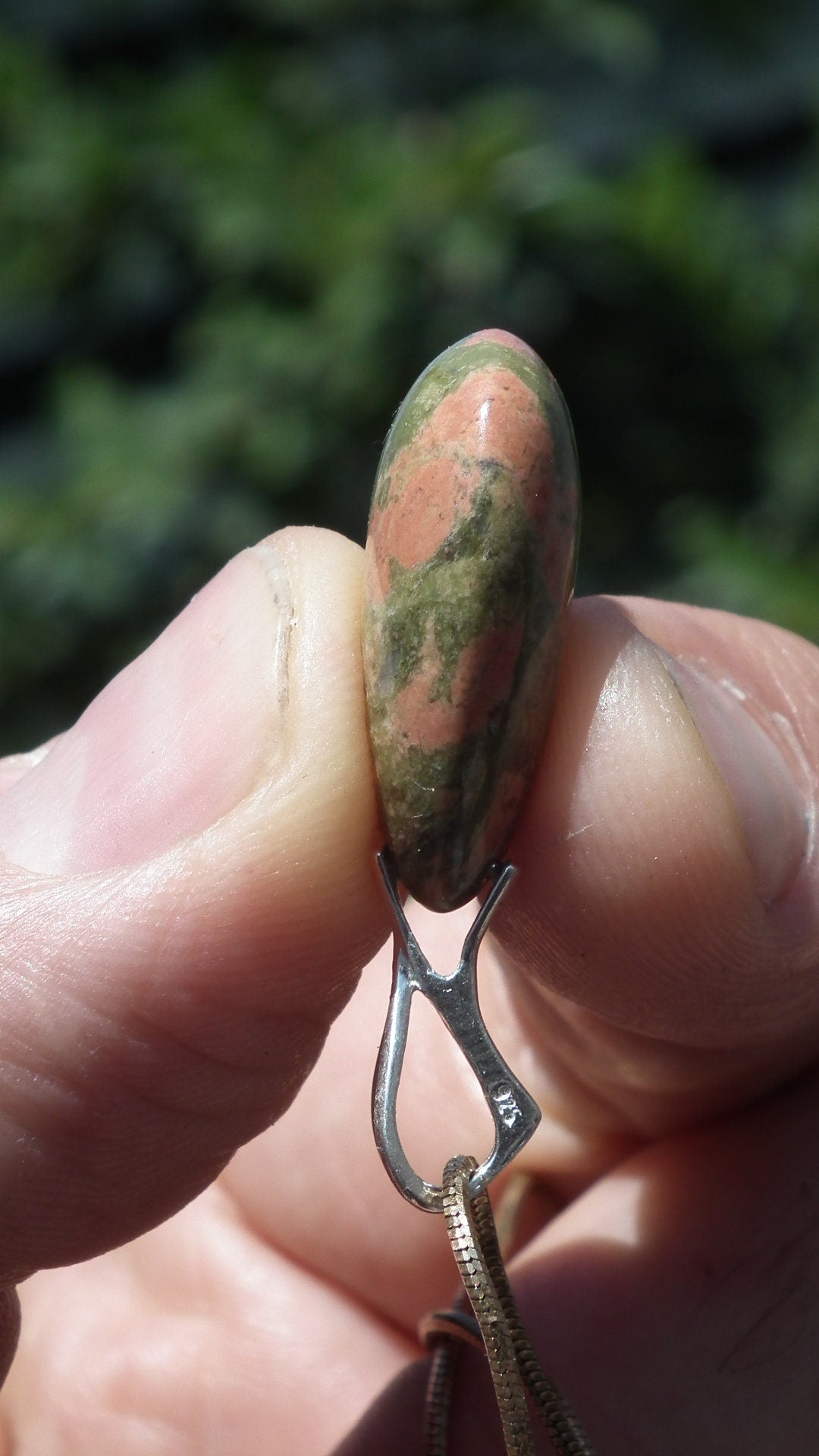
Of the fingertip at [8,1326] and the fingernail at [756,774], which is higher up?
the fingernail at [756,774]

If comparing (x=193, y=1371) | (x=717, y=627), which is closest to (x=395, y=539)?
(x=717, y=627)

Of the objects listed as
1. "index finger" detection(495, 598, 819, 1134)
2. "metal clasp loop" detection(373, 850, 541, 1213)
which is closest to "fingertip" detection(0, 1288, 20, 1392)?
"metal clasp loop" detection(373, 850, 541, 1213)

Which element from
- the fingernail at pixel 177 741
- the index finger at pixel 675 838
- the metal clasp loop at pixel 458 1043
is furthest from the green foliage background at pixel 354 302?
the metal clasp loop at pixel 458 1043

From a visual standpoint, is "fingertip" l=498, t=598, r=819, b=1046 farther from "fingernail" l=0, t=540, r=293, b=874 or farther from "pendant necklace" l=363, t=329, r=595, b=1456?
"fingernail" l=0, t=540, r=293, b=874

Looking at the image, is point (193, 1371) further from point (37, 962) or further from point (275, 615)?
point (275, 615)

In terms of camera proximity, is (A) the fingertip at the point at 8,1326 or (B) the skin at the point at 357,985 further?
(A) the fingertip at the point at 8,1326

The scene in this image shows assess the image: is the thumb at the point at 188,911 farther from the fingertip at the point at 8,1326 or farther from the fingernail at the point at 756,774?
the fingernail at the point at 756,774
